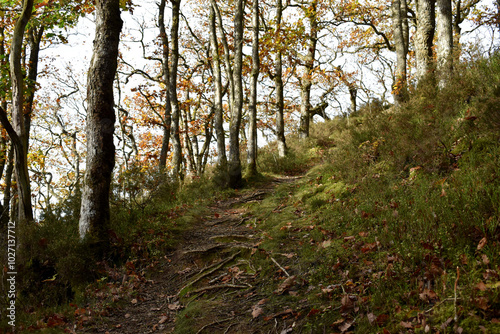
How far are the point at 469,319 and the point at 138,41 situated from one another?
20.7 m

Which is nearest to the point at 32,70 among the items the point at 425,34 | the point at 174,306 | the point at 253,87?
the point at 253,87

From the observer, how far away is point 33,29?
11242 millimetres

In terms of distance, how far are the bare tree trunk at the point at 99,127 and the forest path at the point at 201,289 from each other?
154 centimetres

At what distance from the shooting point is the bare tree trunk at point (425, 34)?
8758 millimetres

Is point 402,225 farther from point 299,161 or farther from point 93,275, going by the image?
point 299,161

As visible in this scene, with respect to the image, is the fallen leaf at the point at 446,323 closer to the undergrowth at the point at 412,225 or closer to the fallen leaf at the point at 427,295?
the undergrowth at the point at 412,225

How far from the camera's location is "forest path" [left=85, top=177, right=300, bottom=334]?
13.4 ft

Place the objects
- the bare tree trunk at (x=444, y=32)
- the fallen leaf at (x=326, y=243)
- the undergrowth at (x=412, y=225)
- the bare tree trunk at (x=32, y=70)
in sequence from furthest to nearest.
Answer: the bare tree trunk at (x=32, y=70)
the bare tree trunk at (x=444, y=32)
the fallen leaf at (x=326, y=243)
the undergrowth at (x=412, y=225)

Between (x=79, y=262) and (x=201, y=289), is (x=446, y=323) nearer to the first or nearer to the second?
(x=201, y=289)

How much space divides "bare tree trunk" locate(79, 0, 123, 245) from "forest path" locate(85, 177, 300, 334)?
1543 millimetres

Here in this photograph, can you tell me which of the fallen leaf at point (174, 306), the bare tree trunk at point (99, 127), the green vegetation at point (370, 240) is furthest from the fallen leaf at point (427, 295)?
the bare tree trunk at point (99, 127)

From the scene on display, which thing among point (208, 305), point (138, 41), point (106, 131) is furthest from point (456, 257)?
point (138, 41)

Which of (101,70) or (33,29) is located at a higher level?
(33,29)

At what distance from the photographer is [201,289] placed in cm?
498
